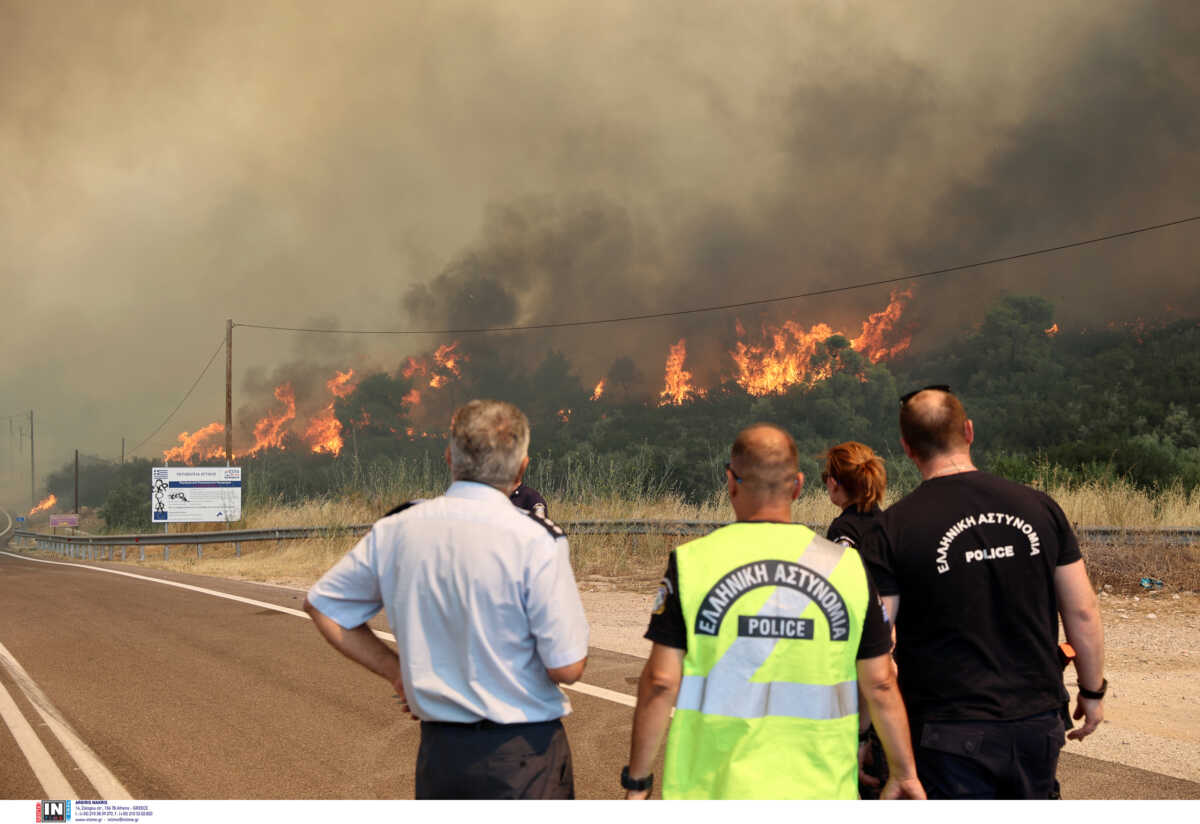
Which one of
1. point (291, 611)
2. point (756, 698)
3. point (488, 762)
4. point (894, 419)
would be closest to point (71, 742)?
point (488, 762)

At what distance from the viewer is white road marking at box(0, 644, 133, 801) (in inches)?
201

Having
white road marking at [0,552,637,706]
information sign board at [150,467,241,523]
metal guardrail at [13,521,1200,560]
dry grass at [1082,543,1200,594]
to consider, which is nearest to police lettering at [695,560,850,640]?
white road marking at [0,552,637,706]

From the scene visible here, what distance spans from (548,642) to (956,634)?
1.31 metres

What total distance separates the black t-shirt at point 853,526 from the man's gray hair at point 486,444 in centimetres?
107

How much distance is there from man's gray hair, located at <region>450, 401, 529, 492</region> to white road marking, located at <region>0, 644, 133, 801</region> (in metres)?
3.36

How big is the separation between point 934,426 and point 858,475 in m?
0.78

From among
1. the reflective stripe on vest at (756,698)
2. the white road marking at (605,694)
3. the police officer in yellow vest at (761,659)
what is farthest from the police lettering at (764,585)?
the white road marking at (605,694)

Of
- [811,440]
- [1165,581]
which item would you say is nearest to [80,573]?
[1165,581]

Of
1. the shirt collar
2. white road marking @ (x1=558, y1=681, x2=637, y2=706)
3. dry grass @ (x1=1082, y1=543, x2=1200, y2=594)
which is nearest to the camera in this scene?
the shirt collar

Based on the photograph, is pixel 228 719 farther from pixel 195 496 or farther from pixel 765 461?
pixel 195 496

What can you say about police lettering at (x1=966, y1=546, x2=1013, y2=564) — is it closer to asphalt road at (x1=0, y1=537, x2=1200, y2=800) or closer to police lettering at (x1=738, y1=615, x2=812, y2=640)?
police lettering at (x1=738, y1=615, x2=812, y2=640)

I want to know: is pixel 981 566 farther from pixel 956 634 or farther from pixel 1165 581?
pixel 1165 581

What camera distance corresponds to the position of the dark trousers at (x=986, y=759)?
3.03m

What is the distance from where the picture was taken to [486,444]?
2889 mm
